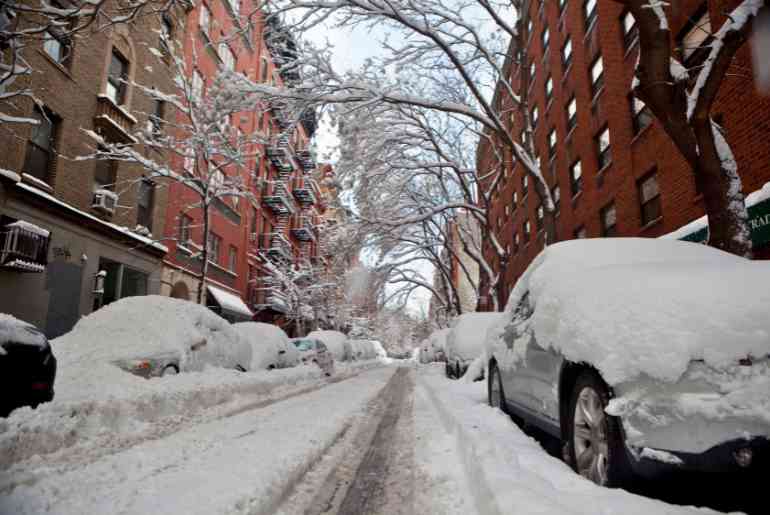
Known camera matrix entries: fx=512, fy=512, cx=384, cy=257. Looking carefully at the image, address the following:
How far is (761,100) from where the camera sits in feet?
33.4

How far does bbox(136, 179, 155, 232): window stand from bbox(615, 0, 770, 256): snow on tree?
57.3ft

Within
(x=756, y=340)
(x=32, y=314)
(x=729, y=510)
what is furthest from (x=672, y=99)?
(x=32, y=314)

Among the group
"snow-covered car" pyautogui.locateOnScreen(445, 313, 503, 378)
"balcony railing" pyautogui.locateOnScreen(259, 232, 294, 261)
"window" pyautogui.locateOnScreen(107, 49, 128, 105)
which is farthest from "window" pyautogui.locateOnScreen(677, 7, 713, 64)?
"balcony railing" pyautogui.locateOnScreen(259, 232, 294, 261)

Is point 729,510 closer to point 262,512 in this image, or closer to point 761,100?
point 262,512

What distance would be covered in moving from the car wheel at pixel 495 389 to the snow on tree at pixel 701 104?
320 cm

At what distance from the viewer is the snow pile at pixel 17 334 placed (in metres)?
4.31

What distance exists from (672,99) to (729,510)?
501cm

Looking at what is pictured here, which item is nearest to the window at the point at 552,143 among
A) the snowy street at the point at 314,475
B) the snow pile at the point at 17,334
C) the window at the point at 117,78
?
the window at the point at 117,78

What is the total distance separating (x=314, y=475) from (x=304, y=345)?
55.3 feet

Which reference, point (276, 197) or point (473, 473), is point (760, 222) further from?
point (276, 197)

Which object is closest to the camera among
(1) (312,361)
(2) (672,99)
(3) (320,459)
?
(3) (320,459)

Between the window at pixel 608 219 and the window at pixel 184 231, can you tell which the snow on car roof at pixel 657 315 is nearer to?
the window at pixel 608 219

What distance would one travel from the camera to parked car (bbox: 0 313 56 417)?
4262 millimetres

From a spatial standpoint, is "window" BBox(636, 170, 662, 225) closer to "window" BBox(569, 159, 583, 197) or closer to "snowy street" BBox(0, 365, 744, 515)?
"window" BBox(569, 159, 583, 197)
